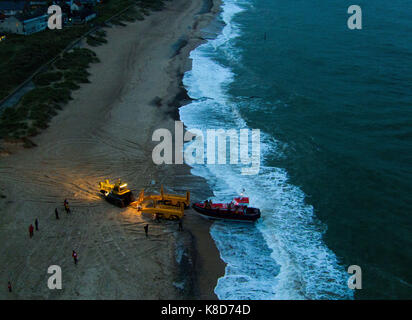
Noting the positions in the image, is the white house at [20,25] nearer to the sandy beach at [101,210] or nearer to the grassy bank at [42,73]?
the grassy bank at [42,73]

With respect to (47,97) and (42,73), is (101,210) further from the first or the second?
(42,73)

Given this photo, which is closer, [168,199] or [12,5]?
[168,199]

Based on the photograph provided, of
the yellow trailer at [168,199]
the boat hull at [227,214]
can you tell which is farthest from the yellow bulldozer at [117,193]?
the boat hull at [227,214]

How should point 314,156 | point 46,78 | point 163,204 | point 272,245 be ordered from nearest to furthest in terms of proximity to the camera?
1. point 272,245
2. point 163,204
3. point 314,156
4. point 46,78

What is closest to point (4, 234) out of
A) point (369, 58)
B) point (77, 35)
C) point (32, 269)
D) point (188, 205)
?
point (32, 269)

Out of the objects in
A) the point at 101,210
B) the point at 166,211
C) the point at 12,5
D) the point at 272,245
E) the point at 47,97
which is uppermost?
the point at 12,5

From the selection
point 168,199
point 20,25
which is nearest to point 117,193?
point 168,199

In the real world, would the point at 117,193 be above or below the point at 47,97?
below
